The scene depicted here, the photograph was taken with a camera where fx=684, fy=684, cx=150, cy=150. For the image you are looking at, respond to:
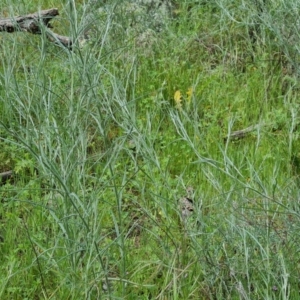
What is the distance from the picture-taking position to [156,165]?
246 centimetres

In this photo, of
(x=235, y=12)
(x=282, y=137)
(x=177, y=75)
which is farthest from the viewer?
(x=235, y=12)

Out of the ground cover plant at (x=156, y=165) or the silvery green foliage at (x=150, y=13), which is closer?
the ground cover plant at (x=156, y=165)

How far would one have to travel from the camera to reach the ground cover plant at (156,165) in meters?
2.32

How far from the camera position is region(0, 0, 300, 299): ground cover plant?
7.61 ft

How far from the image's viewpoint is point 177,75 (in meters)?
4.27

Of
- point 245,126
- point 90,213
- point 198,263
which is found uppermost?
point 90,213

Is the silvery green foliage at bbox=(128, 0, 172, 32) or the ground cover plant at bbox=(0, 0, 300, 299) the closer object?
the ground cover plant at bbox=(0, 0, 300, 299)

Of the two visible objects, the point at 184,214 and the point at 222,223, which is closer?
the point at 222,223

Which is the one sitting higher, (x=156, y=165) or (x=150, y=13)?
(x=156, y=165)

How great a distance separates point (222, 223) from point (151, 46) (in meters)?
2.37

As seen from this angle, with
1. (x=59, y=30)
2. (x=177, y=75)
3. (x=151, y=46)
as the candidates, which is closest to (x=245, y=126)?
(x=177, y=75)

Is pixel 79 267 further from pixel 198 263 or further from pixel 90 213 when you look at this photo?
pixel 198 263

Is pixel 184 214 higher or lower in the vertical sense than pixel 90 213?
lower

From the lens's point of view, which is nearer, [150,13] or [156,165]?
[156,165]
